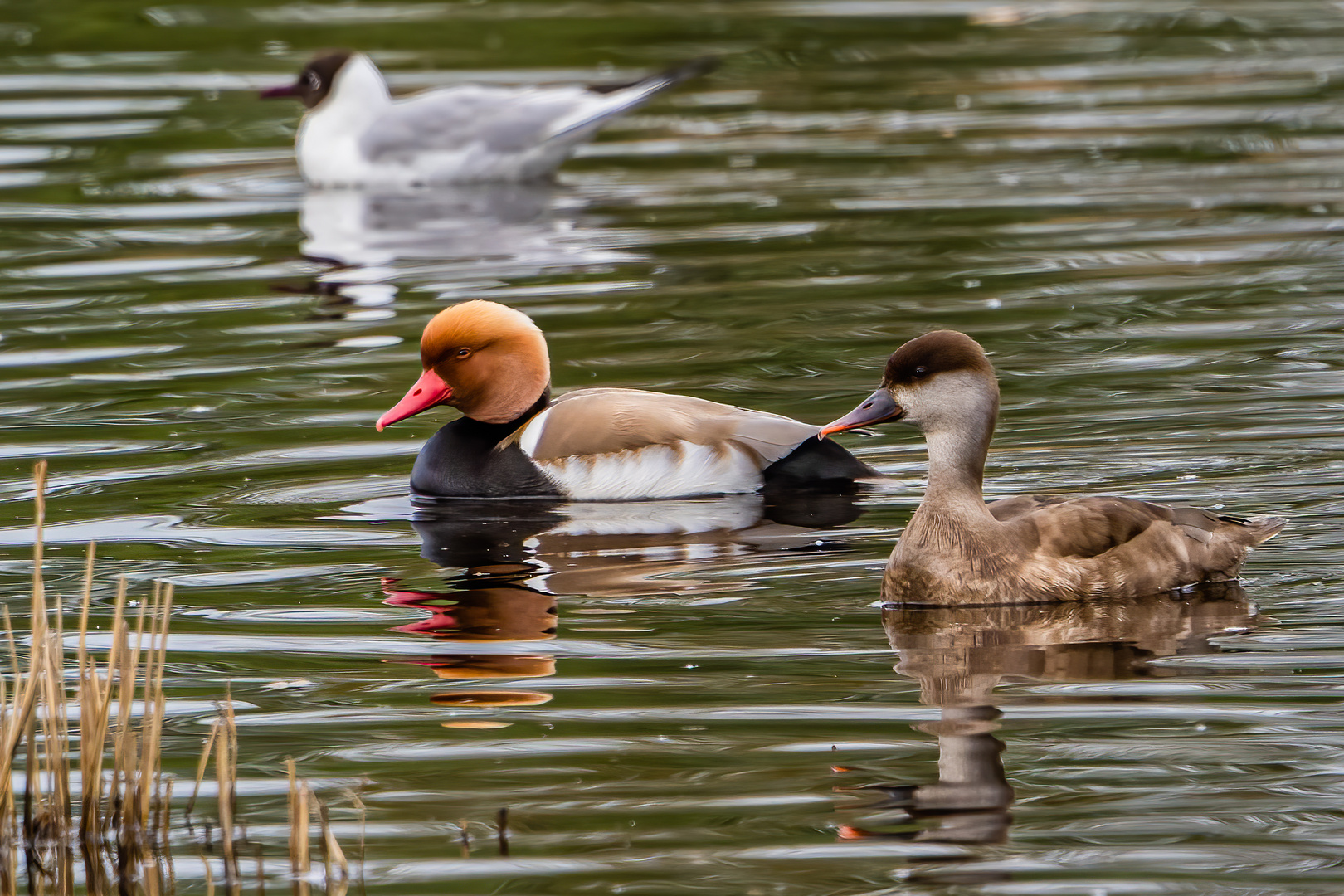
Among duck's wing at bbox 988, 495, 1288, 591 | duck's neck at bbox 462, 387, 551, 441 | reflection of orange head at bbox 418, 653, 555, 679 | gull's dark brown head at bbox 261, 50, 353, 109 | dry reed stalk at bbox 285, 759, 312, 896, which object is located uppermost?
gull's dark brown head at bbox 261, 50, 353, 109

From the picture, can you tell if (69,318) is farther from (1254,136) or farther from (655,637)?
(1254,136)

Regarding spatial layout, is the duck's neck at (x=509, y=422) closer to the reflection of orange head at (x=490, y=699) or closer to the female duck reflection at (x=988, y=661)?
the female duck reflection at (x=988, y=661)

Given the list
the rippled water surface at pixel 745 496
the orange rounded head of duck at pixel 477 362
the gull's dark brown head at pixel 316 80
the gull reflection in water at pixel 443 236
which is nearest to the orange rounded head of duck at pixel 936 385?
the rippled water surface at pixel 745 496

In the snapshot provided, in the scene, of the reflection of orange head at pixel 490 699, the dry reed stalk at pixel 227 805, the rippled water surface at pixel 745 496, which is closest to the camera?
the dry reed stalk at pixel 227 805

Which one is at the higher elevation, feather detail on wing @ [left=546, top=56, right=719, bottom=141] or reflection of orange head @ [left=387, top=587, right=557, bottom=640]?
feather detail on wing @ [left=546, top=56, right=719, bottom=141]

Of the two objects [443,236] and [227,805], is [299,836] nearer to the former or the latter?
[227,805]

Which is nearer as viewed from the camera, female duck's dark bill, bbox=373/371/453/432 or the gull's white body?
female duck's dark bill, bbox=373/371/453/432

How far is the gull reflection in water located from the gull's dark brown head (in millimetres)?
887

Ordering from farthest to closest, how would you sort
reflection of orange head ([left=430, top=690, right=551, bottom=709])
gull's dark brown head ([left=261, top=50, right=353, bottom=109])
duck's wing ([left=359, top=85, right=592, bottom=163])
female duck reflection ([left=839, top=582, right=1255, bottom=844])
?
gull's dark brown head ([left=261, top=50, right=353, bottom=109])
duck's wing ([left=359, top=85, right=592, bottom=163])
reflection of orange head ([left=430, top=690, right=551, bottom=709])
female duck reflection ([left=839, top=582, right=1255, bottom=844])

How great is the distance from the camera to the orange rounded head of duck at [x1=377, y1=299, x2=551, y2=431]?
29.7 ft

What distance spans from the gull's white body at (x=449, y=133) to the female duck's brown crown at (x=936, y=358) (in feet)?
33.6

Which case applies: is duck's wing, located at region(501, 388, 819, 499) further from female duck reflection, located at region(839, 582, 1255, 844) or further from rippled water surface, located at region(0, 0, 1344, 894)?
female duck reflection, located at region(839, 582, 1255, 844)

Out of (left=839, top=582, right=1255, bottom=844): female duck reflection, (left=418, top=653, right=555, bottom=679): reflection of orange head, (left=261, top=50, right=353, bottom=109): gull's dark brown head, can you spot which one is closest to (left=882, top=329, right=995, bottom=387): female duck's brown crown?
(left=839, top=582, right=1255, bottom=844): female duck reflection

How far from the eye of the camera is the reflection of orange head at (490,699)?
20.0 feet
